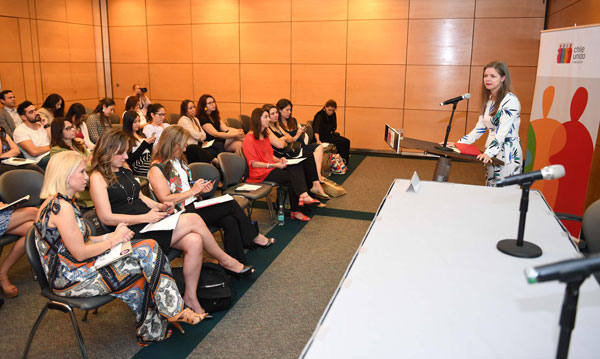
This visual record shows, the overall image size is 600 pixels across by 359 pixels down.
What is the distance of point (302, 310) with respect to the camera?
3541 millimetres

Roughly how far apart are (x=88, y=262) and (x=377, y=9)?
8273mm

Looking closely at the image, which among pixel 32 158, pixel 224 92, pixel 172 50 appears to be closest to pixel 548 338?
pixel 32 158

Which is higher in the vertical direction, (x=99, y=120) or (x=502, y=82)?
(x=502, y=82)

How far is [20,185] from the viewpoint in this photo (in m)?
4.05

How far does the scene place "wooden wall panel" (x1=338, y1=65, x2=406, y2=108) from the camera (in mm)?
9596

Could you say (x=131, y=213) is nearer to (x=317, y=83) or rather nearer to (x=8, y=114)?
(x=8, y=114)

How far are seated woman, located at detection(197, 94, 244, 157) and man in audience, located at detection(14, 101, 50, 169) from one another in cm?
214

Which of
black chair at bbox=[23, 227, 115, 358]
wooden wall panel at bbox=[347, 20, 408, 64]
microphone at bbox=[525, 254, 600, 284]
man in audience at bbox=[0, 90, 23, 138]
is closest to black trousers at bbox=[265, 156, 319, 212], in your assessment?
black chair at bbox=[23, 227, 115, 358]

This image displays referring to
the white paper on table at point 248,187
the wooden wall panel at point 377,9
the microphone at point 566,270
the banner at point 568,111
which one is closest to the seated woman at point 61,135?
the white paper on table at point 248,187

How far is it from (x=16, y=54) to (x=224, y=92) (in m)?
4.21

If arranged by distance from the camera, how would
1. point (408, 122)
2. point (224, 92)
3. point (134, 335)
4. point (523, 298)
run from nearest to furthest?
point (523, 298)
point (134, 335)
point (408, 122)
point (224, 92)


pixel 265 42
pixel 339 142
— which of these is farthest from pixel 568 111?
pixel 265 42

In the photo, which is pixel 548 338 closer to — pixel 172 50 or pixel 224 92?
pixel 224 92

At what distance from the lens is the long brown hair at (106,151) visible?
3447 millimetres
